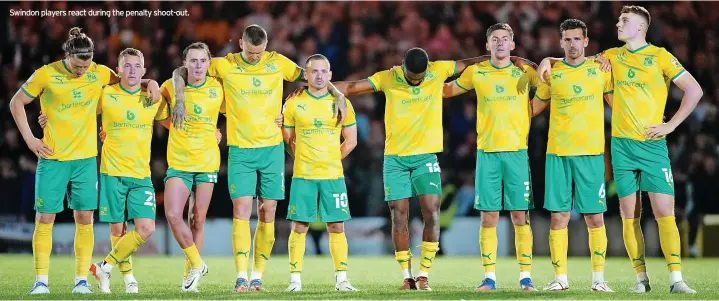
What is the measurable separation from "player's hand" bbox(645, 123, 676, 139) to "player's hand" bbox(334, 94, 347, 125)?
9.24 feet

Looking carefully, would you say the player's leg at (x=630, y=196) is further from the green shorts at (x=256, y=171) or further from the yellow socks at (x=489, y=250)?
the green shorts at (x=256, y=171)

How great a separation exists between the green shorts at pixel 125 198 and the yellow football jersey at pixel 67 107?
37 cm

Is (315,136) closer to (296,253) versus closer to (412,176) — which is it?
(412,176)

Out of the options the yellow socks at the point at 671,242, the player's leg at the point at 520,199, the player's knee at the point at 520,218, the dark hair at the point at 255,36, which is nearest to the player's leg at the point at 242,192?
the dark hair at the point at 255,36

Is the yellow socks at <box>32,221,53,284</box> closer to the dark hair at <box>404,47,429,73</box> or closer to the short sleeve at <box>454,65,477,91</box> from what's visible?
Result: the dark hair at <box>404,47,429,73</box>

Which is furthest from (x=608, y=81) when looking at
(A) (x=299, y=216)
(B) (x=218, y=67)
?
(B) (x=218, y=67)

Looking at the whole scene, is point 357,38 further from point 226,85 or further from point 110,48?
point 226,85

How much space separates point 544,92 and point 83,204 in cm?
452

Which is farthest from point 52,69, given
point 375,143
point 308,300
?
point 375,143

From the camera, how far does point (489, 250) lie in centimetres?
1030

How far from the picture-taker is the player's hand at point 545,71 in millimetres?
10070

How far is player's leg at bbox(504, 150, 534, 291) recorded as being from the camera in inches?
403

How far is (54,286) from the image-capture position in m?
11.1

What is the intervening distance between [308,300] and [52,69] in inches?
136
